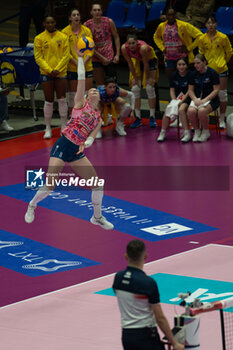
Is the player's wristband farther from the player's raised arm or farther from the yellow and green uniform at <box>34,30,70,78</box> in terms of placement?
the yellow and green uniform at <box>34,30,70,78</box>

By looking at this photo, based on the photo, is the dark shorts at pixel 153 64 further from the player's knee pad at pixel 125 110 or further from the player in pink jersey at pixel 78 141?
the player in pink jersey at pixel 78 141

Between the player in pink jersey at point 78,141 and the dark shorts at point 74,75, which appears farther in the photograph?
the dark shorts at point 74,75

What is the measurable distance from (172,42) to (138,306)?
470 inches

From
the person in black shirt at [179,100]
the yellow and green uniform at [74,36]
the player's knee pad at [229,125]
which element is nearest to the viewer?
the person in black shirt at [179,100]

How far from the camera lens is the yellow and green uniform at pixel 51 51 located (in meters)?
16.3

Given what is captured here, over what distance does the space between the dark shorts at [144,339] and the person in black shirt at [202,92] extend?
10.3 meters

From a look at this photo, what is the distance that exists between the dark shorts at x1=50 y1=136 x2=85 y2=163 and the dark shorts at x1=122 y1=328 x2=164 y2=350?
4906 mm

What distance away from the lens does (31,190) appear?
14.0 metres

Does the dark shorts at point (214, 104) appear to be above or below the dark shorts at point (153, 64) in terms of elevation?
below

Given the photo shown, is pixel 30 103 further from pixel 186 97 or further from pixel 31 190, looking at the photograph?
pixel 31 190

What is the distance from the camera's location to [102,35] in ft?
57.0

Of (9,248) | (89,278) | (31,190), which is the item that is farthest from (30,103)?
(89,278)

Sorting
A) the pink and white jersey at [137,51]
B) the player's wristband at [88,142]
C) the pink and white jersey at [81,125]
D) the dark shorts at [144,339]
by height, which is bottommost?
the dark shorts at [144,339]

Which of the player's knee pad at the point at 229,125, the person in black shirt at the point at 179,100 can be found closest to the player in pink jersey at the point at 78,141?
the person in black shirt at the point at 179,100
